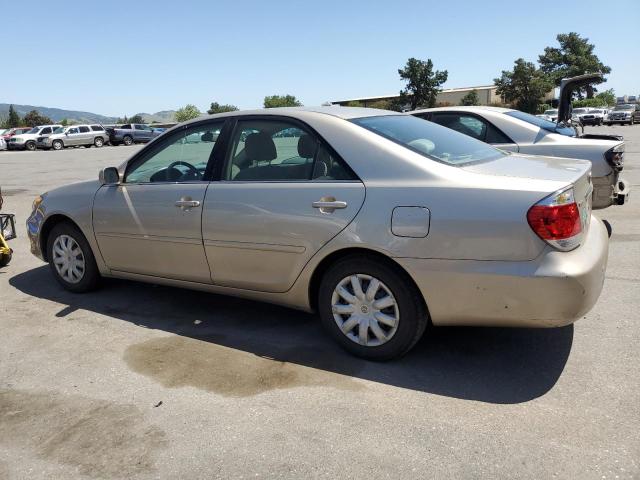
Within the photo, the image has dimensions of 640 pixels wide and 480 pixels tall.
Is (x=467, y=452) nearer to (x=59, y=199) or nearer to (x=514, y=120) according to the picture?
(x=59, y=199)

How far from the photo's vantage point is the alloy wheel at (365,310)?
3.47 m

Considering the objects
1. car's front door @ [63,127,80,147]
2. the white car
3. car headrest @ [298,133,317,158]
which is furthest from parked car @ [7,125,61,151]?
car headrest @ [298,133,317,158]

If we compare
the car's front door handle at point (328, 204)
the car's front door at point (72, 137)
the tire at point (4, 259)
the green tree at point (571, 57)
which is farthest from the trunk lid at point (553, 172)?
the green tree at point (571, 57)

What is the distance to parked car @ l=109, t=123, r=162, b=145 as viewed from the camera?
136ft

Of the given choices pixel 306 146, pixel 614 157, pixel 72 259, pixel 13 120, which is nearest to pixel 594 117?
pixel 614 157

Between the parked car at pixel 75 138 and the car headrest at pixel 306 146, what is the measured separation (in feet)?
124

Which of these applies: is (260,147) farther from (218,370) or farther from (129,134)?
(129,134)

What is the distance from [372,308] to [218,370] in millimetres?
1068

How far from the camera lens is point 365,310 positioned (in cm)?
354

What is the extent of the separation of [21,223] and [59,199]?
4674 millimetres

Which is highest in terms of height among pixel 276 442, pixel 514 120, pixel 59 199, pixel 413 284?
pixel 514 120

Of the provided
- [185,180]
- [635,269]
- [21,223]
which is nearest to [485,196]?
[185,180]

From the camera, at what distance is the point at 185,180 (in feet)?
14.3

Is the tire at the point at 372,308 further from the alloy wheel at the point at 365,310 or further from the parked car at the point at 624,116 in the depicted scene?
the parked car at the point at 624,116
